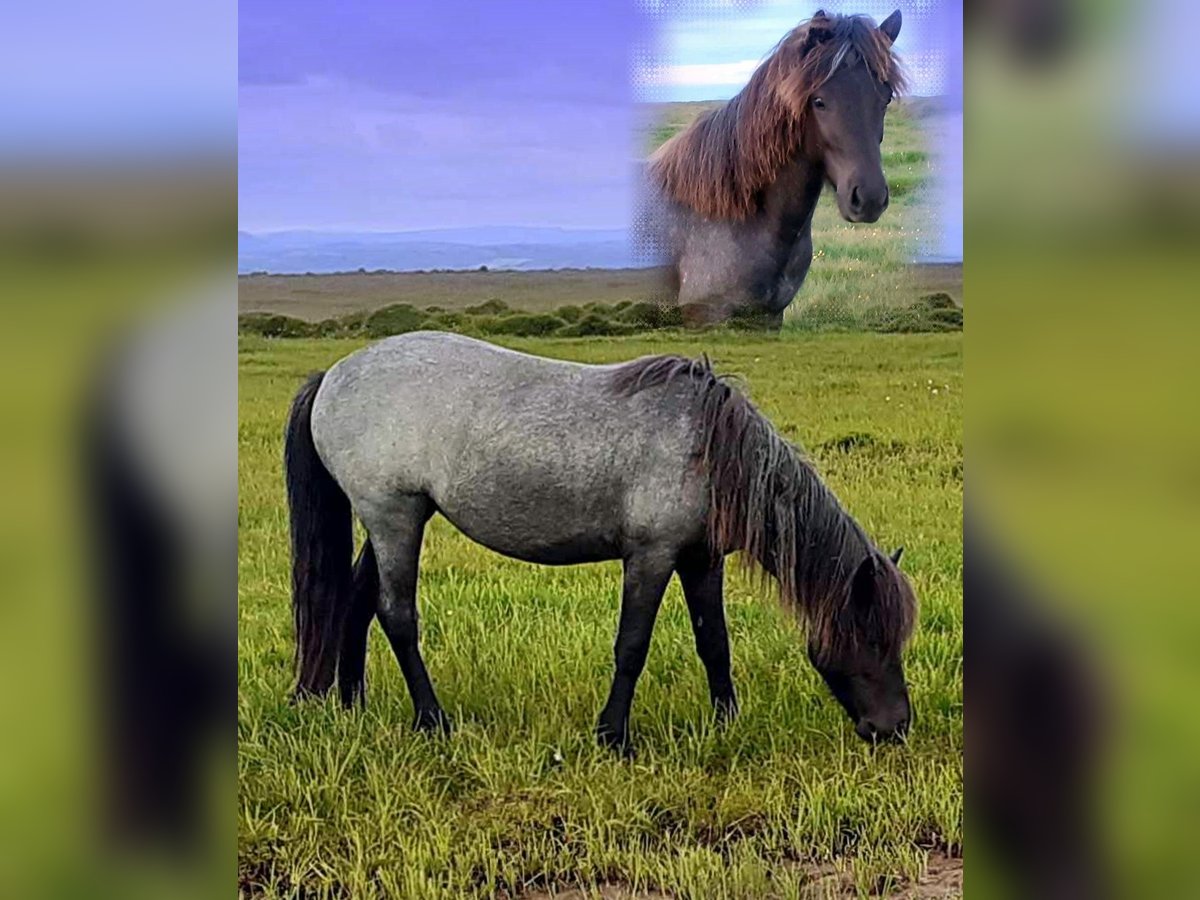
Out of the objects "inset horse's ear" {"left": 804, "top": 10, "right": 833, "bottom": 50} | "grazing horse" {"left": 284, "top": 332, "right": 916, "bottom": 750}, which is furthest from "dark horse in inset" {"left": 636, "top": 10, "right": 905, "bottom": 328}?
"grazing horse" {"left": 284, "top": 332, "right": 916, "bottom": 750}

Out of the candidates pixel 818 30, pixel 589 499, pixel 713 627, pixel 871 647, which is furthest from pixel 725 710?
pixel 818 30

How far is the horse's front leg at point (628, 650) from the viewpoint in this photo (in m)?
2.63

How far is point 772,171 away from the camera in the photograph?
2629 millimetres

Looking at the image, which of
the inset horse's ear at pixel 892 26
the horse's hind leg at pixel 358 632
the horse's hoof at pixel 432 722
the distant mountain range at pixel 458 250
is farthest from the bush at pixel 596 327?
the horse's hoof at pixel 432 722

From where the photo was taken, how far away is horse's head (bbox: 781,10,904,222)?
8.23 ft

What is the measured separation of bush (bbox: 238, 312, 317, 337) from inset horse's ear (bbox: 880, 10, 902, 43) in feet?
4.90

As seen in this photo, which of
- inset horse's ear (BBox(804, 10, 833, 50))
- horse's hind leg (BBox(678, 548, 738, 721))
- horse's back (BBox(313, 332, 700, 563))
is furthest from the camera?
horse's hind leg (BBox(678, 548, 738, 721))

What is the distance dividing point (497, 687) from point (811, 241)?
1329mm

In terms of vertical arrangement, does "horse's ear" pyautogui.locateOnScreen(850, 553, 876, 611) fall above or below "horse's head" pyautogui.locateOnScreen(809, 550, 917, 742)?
above

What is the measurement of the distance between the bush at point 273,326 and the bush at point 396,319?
0.14 metres

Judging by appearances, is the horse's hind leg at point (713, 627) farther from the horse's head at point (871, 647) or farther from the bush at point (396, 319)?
the bush at point (396, 319)

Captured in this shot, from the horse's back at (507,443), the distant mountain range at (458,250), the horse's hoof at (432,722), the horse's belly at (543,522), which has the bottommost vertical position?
the horse's hoof at (432,722)

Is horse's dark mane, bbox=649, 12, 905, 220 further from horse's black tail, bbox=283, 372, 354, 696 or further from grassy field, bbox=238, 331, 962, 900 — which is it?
horse's black tail, bbox=283, 372, 354, 696
